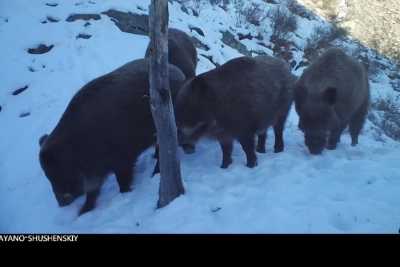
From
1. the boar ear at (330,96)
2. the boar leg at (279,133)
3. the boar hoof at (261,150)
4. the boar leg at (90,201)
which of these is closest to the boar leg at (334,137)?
the boar ear at (330,96)

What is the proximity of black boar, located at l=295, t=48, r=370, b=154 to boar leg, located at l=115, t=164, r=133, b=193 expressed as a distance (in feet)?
8.97

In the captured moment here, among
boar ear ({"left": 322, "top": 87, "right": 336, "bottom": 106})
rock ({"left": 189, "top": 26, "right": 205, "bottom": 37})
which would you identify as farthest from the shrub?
boar ear ({"left": 322, "top": 87, "right": 336, "bottom": 106})

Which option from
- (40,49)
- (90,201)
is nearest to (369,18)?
(40,49)

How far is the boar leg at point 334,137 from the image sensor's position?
6.82m

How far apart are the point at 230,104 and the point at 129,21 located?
579cm

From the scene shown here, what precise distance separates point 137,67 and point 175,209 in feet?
8.02

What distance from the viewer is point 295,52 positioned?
547 inches

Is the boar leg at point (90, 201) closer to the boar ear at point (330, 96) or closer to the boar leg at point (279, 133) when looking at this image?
the boar leg at point (279, 133)

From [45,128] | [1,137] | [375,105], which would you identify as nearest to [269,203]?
[45,128]

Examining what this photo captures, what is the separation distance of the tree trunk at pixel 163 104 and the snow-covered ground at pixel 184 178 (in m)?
0.23

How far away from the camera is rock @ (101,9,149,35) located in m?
10.7

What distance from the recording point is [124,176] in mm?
6203

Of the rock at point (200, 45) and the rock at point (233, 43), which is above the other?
the rock at point (200, 45)

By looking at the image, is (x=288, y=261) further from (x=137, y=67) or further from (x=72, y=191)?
(x=137, y=67)
